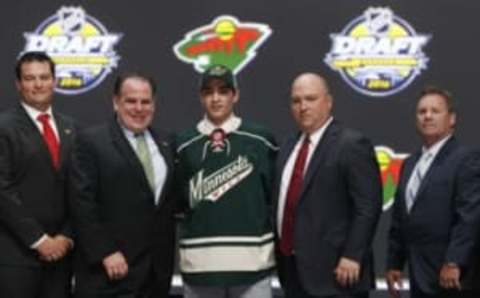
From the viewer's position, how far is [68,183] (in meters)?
3.04

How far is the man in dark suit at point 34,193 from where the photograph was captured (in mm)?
2996

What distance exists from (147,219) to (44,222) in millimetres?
347

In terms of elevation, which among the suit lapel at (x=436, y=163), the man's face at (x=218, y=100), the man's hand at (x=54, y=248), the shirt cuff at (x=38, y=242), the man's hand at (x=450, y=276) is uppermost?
the man's face at (x=218, y=100)

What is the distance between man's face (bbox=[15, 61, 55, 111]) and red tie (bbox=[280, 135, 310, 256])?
2.85ft

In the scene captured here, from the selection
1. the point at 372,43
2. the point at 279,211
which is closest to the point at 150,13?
the point at 372,43

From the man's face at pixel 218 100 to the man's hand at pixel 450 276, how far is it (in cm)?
85

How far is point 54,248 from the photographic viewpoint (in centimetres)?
302

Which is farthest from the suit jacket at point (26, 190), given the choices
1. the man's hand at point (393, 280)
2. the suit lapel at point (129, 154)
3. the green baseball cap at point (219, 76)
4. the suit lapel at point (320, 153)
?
the man's hand at point (393, 280)

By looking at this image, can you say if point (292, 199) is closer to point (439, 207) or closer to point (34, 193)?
point (439, 207)

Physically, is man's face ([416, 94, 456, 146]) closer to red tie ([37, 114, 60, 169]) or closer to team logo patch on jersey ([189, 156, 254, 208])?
team logo patch on jersey ([189, 156, 254, 208])

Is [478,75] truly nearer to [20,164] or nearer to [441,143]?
[441,143]

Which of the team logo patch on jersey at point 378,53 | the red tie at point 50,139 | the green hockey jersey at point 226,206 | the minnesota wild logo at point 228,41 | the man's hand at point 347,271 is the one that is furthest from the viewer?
the minnesota wild logo at point 228,41

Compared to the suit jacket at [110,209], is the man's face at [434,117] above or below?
above

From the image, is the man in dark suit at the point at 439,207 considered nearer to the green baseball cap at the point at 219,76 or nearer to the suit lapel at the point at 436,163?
the suit lapel at the point at 436,163
